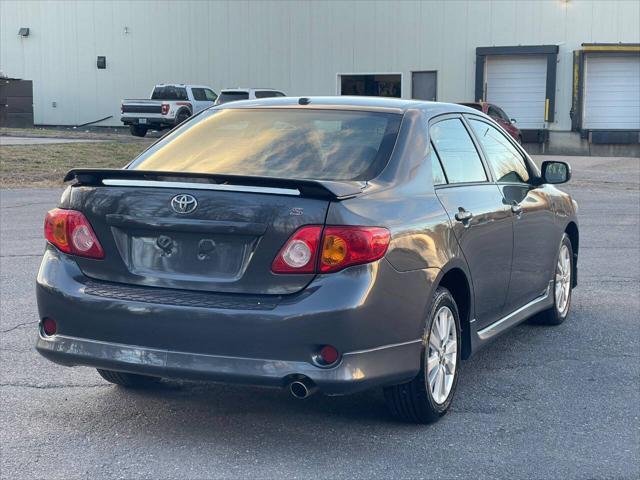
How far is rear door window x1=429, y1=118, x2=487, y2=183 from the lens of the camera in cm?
545

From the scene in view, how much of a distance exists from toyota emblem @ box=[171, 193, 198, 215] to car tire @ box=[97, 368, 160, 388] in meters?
1.37

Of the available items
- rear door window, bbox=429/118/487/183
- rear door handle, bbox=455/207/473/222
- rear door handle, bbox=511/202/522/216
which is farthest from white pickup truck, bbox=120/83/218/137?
rear door handle, bbox=455/207/473/222

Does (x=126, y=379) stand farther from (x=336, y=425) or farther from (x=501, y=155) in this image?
(x=501, y=155)

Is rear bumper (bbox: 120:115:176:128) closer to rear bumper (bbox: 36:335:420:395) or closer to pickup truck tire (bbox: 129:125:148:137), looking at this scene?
pickup truck tire (bbox: 129:125:148:137)

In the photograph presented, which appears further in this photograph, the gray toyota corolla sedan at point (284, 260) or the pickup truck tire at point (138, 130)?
the pickup truck tire at point (138, 130)

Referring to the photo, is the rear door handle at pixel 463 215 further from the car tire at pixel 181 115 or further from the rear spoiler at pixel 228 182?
the car tire at pixel 181 115

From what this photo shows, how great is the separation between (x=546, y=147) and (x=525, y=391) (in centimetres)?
2988

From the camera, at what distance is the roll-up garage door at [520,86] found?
3475cm

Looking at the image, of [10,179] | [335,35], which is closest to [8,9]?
[335,35]

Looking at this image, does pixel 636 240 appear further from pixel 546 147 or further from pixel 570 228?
pixel 546 147

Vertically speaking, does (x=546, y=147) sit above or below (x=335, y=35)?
below

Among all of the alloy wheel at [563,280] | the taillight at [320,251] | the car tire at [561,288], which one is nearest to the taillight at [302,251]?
the taillight at [320,251]

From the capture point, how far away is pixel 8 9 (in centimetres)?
4509

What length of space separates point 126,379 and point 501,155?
2798mm
